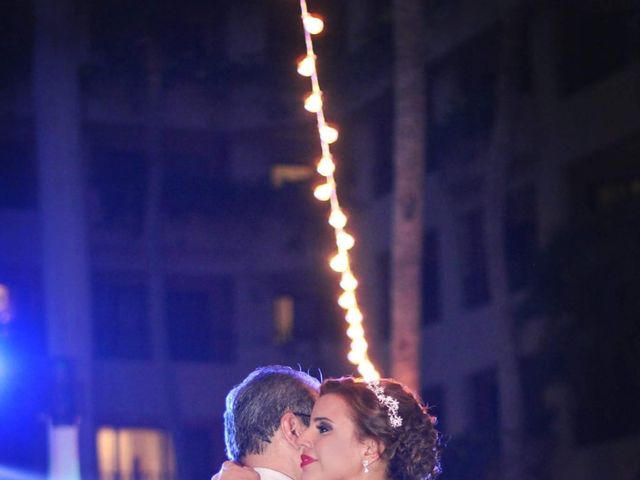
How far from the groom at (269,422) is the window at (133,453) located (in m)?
22.4

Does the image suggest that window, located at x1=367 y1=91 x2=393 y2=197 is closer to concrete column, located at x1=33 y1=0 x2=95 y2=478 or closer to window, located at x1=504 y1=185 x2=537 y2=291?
window, located at x1=504 y1=185 x2=537 y2=291

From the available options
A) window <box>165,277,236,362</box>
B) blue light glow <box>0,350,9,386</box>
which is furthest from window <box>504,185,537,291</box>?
blue light glow <box>0,350,9,386</box>

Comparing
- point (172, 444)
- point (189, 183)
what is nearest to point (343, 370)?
point (172, 444)

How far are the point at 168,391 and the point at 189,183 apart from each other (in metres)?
4.82

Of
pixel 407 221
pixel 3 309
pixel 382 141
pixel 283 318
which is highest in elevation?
pixel 382 141

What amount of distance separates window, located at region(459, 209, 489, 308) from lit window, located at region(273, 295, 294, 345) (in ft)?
20.8

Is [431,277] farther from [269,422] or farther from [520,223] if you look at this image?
[269,422]

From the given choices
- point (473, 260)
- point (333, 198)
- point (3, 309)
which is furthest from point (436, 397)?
point (3, 309)

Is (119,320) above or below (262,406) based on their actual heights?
above

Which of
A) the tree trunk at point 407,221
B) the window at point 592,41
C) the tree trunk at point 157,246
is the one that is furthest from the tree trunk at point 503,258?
the tree trunk at point 157,246

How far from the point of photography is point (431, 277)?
2355cm

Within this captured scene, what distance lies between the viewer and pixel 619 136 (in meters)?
19.3

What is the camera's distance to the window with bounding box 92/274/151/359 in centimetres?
2719

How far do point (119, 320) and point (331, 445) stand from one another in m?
23.8
